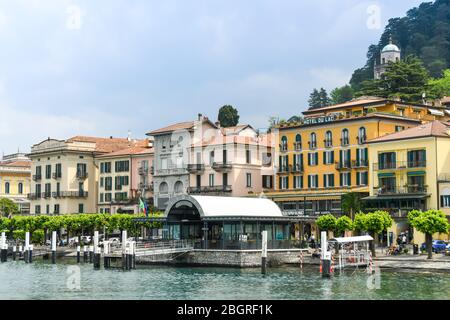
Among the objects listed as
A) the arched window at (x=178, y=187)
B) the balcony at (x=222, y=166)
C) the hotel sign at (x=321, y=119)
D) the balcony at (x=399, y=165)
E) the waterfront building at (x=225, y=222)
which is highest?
the hotel sign at (x=321, y=119)

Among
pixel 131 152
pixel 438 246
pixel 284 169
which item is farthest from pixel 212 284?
pixel 131 152

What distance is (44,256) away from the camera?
319ft

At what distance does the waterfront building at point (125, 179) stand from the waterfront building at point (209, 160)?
390 centimetres

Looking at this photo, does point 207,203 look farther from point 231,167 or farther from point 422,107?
point 422,107

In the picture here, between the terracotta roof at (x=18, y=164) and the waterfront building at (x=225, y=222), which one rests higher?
the terracotta roof at (x=18, y=164)

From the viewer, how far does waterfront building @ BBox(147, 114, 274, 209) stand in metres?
109

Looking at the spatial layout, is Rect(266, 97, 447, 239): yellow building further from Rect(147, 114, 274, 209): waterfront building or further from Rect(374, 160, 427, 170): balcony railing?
Rect(147, 114, 274, 209): waterfront building

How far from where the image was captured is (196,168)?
11306cm

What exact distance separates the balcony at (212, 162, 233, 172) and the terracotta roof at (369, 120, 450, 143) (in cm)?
2276

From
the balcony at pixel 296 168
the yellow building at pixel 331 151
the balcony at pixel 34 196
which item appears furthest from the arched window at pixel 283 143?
the balcony at pixel 34 196

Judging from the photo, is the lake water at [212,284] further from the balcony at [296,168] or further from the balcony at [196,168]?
the balcony at [196,168]

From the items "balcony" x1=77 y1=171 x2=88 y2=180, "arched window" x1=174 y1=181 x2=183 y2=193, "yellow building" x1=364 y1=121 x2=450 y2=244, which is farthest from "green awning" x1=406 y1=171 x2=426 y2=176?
A: "balcony" x1=77 y1=171 x2=88 y2=180

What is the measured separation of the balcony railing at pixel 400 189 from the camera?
8700 centimetres
